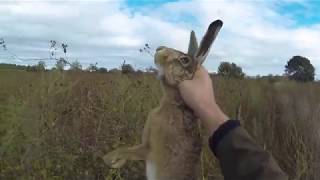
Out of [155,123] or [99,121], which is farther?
[99,121]

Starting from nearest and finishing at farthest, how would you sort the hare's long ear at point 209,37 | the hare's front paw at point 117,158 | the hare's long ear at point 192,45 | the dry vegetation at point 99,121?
the hare's long ear at point 209,37 < the hare's long ear at point 192,45 < the hare's front paw at point 117,158 < the dry vegetation at point 99,121

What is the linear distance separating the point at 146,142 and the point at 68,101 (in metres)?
4.42

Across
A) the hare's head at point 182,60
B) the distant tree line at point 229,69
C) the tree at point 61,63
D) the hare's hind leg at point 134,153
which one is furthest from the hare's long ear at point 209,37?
the tree at point 61,63

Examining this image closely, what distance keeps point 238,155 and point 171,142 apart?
8.8 inches

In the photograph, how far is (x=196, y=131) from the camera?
6.85ft

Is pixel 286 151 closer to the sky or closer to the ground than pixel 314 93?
closer to the ground

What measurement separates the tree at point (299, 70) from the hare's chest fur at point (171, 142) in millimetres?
7875

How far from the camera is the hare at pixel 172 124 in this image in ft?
6.49

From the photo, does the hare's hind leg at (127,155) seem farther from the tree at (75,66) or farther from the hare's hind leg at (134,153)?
the tree at (75,66)

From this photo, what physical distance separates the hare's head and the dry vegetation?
12.7 feet

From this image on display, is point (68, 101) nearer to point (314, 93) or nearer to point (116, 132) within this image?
point (116, 132)

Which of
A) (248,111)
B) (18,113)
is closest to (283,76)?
(248,111)

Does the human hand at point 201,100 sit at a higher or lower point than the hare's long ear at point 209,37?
lower

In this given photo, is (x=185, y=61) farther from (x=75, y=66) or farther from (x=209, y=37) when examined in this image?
(x=75, y=66)
